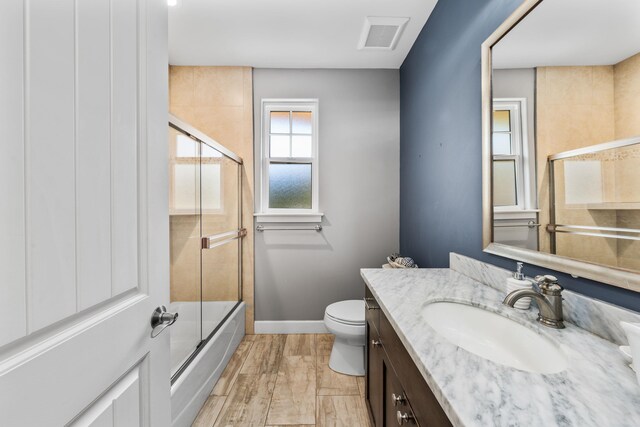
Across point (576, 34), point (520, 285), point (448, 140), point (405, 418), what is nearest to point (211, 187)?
point (448, 140)

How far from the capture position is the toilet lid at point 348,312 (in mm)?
1839

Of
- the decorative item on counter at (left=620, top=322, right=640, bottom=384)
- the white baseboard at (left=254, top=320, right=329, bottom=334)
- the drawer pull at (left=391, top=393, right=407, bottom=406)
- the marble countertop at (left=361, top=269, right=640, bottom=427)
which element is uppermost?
the decorative item on counter at (left=620, top=322, right=640, bottom=384)

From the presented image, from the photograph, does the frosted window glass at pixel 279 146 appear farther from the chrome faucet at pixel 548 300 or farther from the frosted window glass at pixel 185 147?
the chrome faucet at pixel 548 300

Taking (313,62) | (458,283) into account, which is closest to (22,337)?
(458,283)

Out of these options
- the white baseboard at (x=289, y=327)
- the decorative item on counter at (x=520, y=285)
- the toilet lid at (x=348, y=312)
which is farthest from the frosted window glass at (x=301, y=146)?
the decorative item on counter at (x=520, y=285)

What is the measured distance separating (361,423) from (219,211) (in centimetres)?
159

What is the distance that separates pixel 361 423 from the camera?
4.88 feet

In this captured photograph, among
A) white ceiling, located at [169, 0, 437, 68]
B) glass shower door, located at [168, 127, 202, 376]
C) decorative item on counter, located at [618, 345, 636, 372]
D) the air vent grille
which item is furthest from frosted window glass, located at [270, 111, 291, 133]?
decorative item on counter, located at [618, 345, 636, 372]

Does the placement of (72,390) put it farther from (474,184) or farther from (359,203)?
(359,203)

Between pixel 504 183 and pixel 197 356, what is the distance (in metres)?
1.84

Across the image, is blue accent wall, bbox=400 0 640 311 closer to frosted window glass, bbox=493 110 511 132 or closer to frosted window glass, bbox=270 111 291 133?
frosted window glass, bbox=493 110 511 132

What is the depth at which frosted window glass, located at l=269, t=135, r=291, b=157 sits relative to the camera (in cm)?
262

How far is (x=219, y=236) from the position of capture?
199cm

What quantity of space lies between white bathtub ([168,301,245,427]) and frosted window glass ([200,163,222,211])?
64 centimetres
